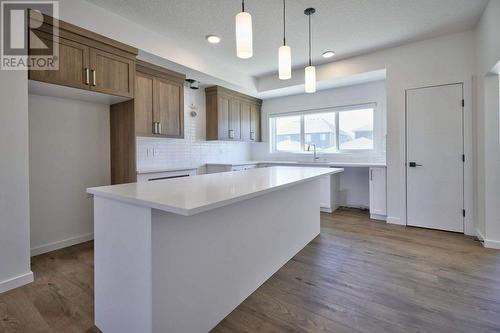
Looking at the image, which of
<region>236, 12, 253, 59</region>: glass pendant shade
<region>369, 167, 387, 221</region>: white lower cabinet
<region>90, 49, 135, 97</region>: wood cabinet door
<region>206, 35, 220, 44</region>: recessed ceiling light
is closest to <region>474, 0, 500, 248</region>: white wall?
<region>369, 167, 387, 221</region>: white lower cabinet

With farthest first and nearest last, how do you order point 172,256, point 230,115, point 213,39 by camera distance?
point 230,115
point 213,39
point 172,256

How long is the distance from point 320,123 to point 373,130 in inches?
42.1

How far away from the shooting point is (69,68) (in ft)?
8.14

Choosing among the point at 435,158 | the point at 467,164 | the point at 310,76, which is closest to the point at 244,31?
the point at 310,76

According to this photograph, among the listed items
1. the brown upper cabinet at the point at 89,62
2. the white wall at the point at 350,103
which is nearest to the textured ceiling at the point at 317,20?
the brown upper cabinet at the point at 89,62

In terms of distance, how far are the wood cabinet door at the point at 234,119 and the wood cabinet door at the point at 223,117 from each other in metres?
0.09

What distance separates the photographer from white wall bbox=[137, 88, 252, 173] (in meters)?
4.02

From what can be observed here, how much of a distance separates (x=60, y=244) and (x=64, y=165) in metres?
0.94

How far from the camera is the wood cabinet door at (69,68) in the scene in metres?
2.32

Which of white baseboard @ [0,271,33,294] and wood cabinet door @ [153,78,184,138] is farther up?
wood cabinet door @ [153,78,184,138]

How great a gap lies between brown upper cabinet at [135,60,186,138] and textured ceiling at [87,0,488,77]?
0.56 meters

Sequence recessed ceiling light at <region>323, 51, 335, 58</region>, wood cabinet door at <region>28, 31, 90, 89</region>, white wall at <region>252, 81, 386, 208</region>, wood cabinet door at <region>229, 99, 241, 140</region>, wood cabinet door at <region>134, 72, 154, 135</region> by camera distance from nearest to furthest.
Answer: wood cabinet door at <region>28, 31, 90, 89</region>, wood cabinet door at <region>134, 72, 154, 135</region>, recessed ceiling light at <region>323, 51, 335, 58</region>, white wall at <region>252, 81, 386, 208</region>, wood cabinet door at <region>229, 99, 241, 140</region>

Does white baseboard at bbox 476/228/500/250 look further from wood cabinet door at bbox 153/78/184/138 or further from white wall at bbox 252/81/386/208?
wood cabinet door at bbox 153/78/184/138

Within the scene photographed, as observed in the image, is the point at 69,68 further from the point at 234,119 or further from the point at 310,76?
the point at 234,119
